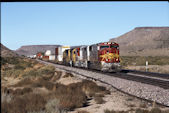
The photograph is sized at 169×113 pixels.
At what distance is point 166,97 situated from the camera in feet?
43.2

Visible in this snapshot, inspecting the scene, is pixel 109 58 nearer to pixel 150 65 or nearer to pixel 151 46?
pixel 150 65

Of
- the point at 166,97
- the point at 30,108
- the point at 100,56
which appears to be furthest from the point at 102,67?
the point at 30,108

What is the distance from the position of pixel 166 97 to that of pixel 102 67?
14545 millimetres

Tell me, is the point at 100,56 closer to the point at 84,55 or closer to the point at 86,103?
the point at 84,55

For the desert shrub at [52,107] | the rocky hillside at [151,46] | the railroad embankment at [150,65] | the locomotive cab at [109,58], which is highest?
the rocky hillside at [151,46]

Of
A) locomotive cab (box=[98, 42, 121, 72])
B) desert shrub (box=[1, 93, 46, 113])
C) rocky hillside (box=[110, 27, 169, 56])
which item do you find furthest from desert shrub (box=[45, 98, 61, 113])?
rocky hillside (box=[110, 27, 169, 56])

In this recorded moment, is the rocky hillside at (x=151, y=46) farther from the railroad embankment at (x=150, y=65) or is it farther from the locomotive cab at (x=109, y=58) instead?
the locomotive cab at (x=109, y=58)

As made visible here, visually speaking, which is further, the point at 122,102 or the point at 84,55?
the point at 84,55

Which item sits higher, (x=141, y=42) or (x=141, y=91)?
(x=141, y=42)

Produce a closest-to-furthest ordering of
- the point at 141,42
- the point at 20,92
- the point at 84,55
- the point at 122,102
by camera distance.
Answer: the point at 122,102, the point at 20,92, the point at 84,55, the point at 141,42

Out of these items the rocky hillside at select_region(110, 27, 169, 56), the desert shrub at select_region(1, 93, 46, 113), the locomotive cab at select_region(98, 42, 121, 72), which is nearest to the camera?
the desert shrub at select_region(1, 93, 46, 113)

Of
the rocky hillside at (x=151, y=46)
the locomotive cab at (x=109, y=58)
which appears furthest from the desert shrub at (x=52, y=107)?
the rocky hillside at (x=151, y=46)

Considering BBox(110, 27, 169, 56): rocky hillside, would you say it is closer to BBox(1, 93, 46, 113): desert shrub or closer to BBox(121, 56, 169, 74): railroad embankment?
BBox(121, 56, 169, 74): railroad embankment

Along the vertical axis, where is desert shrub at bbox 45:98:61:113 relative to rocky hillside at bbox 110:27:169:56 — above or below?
below
